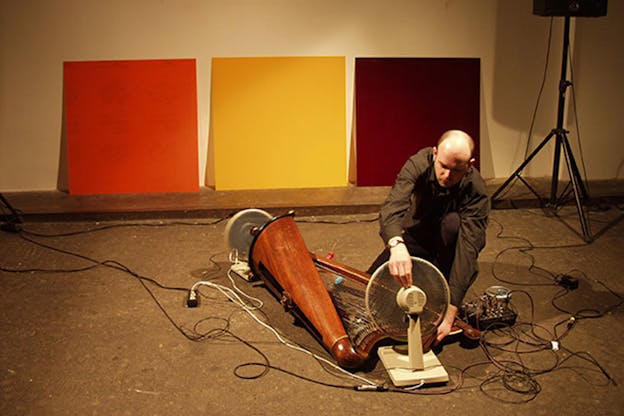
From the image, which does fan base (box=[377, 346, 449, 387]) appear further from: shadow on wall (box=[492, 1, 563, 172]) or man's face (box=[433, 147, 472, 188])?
shadow on wall (box=[492, 1, 563, 172])

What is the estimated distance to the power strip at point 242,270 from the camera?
372cm

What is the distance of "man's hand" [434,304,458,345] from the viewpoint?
2848 millimetres

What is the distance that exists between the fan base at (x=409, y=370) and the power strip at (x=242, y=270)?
112 centimetres

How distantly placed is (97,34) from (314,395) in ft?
12.6

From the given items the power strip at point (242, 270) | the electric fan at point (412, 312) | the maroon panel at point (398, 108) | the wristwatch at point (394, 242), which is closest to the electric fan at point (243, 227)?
the power strip at point (242, 270)

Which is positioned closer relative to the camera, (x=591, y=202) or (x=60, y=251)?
(x=60, y=251)

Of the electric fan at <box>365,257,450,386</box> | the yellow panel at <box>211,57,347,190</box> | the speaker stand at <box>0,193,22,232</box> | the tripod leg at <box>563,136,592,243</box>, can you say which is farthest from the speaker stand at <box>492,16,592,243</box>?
the speaker stand at <box>0,193,22,232</box>

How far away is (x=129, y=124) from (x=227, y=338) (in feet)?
9.14

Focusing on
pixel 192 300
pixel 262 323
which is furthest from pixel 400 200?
pixel 192 300

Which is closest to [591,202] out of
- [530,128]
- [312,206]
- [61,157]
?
[530,128]

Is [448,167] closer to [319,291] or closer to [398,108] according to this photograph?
[319,291]

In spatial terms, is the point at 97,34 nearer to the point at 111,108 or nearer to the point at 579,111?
the point at 111,108

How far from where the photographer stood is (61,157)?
18.1ft

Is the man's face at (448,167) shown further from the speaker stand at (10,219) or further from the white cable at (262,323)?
the speaker stand at (10,219)
